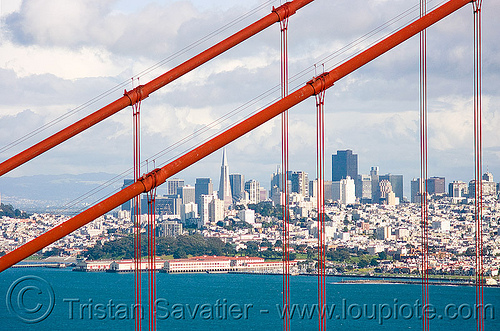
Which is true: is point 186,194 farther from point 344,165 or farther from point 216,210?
point 344,165

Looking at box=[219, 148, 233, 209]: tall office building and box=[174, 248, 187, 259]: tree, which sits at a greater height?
box=[219, 148, 233, 209]: tall office building

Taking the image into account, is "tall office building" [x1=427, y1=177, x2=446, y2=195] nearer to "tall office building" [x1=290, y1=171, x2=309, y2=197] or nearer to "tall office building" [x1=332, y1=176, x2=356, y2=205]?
"tall office building" [x1=332, y1=176, x2=356, y2=205]

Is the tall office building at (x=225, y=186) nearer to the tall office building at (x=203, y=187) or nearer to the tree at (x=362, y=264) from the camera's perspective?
the tall office building at (x=203, y=187)

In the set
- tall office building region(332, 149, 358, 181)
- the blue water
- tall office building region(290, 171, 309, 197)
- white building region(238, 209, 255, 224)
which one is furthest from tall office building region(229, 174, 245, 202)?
the blue water

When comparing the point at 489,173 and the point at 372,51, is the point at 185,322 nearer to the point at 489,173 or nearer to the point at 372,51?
the point at 372,51

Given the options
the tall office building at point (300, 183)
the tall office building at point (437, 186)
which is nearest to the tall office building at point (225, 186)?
the tall office building at point (300, 183)

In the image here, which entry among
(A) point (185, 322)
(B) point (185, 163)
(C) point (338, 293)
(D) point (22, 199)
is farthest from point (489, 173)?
(B) point (185, 163)

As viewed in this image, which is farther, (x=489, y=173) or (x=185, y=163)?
(x=489, y=173)
